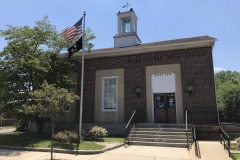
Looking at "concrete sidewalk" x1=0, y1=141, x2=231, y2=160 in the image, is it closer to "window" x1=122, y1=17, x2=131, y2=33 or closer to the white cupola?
the white cupola

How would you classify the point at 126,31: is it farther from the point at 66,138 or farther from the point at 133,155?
the point at 133,155

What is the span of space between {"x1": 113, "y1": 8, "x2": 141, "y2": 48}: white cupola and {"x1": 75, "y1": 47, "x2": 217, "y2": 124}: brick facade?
324 cm

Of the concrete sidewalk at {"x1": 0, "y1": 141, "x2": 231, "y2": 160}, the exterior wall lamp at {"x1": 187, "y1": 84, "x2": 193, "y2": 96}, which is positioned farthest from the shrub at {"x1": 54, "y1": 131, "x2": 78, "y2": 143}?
the exterior wall lamp at {"x1": 187, "y1": 84, "x2": 193, "y2": 96}

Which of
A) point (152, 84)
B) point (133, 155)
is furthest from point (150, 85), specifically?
point (133, 155)

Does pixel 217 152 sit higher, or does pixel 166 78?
pixel 166 78

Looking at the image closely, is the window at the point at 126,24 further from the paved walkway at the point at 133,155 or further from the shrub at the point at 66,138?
the paved walkway at the point at 133,155

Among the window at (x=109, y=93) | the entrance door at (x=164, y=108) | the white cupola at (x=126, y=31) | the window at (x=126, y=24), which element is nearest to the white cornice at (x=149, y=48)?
the window at (x=109, y=93)

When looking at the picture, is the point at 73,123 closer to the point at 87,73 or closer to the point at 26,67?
the point at 87,73

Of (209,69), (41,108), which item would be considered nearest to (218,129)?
(209,69)

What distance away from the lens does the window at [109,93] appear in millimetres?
17034

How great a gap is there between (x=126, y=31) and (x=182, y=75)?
25.8 ft

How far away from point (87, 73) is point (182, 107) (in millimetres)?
8044

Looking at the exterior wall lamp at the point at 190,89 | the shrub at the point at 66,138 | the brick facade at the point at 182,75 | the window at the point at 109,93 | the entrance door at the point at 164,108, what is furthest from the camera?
the window at the point at 109,93

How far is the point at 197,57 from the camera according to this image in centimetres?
1530
